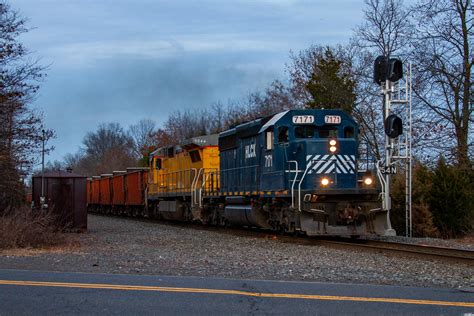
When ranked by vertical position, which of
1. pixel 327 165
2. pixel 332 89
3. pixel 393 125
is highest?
pixel 332 89

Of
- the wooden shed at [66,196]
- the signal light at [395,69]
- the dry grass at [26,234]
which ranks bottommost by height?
the dry grass at [26,234]

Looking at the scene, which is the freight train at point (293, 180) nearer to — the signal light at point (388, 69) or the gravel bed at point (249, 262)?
the gravel bed at point (249, 262)

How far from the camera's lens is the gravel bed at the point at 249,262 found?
10570 mm

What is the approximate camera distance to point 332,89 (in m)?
35.9

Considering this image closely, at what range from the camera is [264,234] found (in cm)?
2033

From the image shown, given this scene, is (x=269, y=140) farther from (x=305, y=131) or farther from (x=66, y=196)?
(x=66, y=196)

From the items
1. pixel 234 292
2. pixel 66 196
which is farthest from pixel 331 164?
pixel 66 196

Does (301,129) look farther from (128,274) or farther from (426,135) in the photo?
(426,135)

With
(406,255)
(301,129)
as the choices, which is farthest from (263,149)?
(406,255)

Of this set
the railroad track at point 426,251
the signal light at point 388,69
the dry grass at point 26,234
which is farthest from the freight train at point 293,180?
the dry grass at point 26,234

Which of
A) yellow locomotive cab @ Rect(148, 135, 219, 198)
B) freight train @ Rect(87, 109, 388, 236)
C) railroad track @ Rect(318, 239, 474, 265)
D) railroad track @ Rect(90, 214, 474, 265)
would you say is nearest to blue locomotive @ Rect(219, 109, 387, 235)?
freight train @ Rect(87, 109, 388, 236)

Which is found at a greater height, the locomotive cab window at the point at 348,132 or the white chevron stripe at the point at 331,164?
the locomotive cab window at the point at 348,132

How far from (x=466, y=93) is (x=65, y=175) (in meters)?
17.8

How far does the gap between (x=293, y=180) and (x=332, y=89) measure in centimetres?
1947
